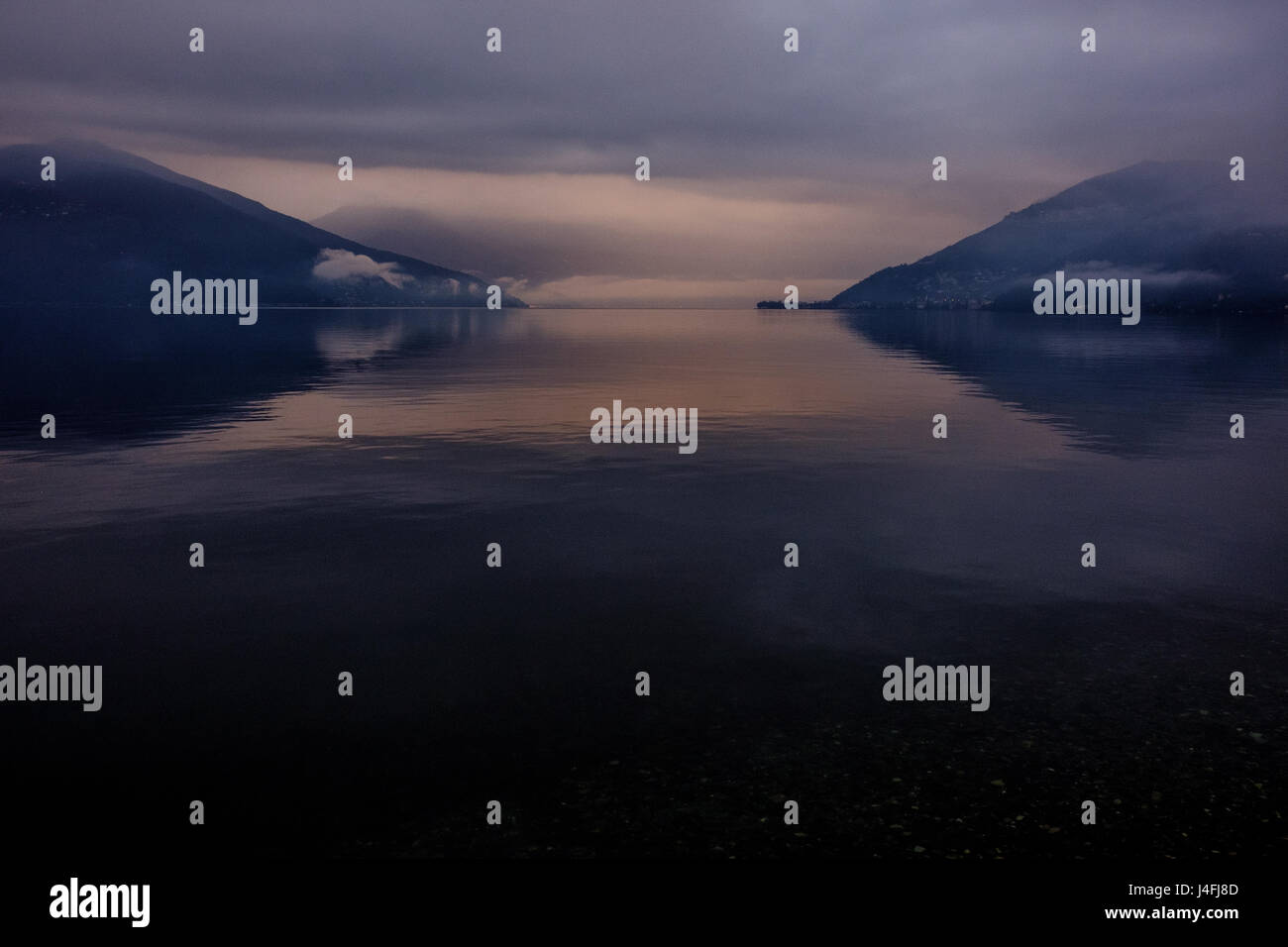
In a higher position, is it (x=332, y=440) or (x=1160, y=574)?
(x=332, y=440)

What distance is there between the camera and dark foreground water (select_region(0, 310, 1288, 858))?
11320mm

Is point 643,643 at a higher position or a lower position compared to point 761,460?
lower

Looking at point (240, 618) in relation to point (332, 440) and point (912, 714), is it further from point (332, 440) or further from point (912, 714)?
point (332, 440)

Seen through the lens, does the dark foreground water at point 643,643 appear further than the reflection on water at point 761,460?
No

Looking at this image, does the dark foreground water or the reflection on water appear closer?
the dark foreground water

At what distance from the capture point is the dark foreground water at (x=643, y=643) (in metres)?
11.3

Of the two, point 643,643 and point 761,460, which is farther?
point 761,460

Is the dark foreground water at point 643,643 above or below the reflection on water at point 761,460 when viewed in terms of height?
below

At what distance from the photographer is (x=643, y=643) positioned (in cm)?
1677

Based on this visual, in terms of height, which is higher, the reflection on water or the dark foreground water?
the reflection on water

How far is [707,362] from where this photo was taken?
94.3 meters
